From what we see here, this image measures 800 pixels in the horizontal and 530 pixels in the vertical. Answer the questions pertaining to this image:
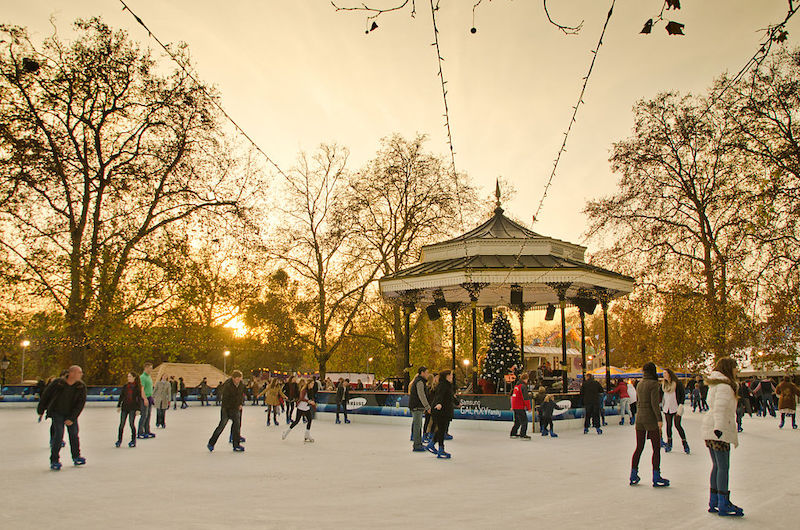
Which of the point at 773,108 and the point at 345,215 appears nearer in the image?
the point at 773,108

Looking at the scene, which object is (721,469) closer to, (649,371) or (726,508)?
(726,508)

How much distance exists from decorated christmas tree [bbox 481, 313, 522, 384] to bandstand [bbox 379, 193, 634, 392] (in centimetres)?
60

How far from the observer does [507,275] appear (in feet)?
63.5

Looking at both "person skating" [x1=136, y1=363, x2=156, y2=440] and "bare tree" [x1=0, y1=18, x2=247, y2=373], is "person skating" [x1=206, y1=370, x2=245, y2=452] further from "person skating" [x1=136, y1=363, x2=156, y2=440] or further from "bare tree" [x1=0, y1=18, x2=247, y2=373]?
"bare tree" [x1=0, y1=18, x2=247, y2=373]

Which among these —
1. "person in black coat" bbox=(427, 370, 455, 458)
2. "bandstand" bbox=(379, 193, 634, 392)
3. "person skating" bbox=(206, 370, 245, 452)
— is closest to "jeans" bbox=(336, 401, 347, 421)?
"bandstand" bbox=(379, 193, 634, 392)

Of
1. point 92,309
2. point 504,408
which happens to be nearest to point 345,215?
point 92,309

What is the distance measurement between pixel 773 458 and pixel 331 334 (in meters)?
29.9

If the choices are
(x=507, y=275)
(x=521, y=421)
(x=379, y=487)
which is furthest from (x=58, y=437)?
(x=507, y=275)

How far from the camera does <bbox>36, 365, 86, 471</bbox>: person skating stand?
9016 millimetres

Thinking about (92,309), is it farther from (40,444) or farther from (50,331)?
(40,444)

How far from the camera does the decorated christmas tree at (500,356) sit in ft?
69.7

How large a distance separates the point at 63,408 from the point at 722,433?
9226 millimetres

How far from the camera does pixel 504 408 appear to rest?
58.4 feet

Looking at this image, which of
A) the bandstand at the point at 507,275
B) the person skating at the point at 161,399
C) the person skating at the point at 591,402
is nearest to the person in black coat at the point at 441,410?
the person skating at the point at 591,402
